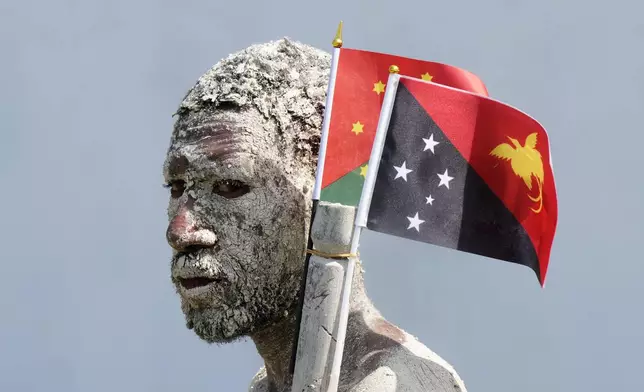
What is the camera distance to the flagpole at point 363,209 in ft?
38.8

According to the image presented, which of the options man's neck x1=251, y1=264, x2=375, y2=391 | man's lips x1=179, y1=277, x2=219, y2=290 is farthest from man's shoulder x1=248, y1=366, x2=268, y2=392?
man's lips x1=179, y1=277, x2=219, y2=290

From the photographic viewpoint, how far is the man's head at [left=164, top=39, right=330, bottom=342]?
41.4ft

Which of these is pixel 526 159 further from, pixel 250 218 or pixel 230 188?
pixel 230 188

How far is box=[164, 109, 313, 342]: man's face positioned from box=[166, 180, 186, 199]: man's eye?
0.18 m

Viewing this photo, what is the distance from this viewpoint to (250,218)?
41.4 feet

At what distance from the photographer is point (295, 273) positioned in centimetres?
1273

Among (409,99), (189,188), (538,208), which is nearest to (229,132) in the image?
(189,188)

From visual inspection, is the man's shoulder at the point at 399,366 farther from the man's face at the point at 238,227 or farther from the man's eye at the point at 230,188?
the man's eye at the point at 230,188

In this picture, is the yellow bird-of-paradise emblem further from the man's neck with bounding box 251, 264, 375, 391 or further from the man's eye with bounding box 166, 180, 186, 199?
the man's eye with bounding box 166, 180, 186, 199

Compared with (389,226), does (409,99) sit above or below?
above

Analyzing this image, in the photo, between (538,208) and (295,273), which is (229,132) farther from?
(538,208)

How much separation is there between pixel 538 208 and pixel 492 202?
0.37 m

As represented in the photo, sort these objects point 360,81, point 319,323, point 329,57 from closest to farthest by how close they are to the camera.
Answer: point 319,323, point 360,81, point 329,57

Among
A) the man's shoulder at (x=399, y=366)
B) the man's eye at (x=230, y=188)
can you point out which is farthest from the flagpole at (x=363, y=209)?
the man's eye at (x=230, y=188)
